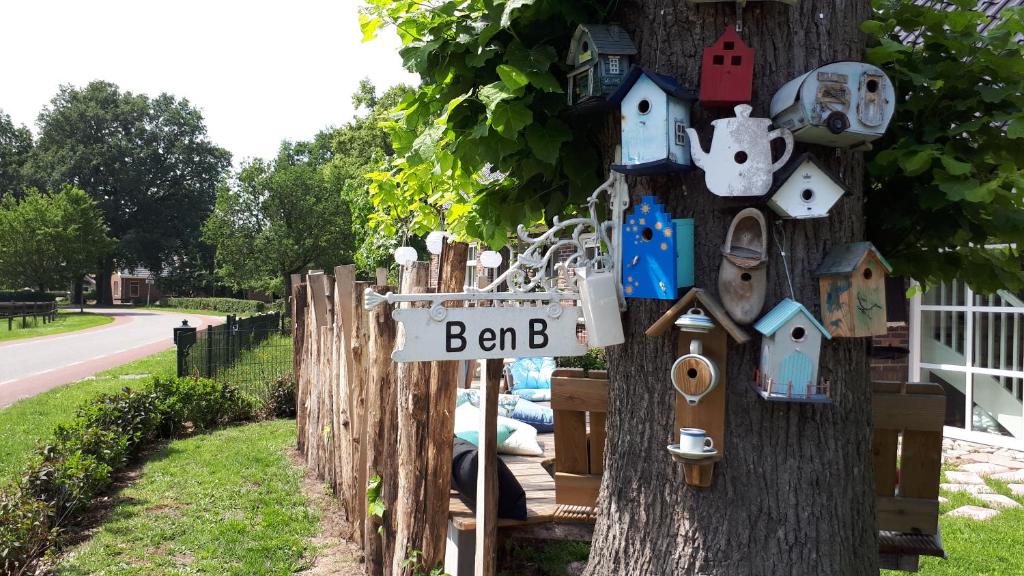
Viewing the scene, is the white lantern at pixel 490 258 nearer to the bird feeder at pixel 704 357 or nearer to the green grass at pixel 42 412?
the bird feeder at pixel 704 357

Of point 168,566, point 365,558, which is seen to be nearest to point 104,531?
point 168,566

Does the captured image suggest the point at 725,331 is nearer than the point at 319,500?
Yes

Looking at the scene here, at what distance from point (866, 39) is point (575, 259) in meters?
1.11

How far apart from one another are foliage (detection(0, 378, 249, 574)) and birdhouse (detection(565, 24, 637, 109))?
4.82 meters

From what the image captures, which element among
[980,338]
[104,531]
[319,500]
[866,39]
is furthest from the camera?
[980,338]

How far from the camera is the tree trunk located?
2.12m

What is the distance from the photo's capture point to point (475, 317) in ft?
7.81

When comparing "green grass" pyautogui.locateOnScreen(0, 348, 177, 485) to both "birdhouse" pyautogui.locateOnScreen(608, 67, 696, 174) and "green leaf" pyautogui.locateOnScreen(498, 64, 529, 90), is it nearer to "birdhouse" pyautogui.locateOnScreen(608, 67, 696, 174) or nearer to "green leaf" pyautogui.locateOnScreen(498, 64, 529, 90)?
"green leaf" pyautogui.locateOnScreen(498, 64, 529, 90)

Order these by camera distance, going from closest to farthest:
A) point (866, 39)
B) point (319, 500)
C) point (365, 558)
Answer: point (866, 39) < point (365, 558) < point (319, 500)

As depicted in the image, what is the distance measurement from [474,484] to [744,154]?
2.87 m

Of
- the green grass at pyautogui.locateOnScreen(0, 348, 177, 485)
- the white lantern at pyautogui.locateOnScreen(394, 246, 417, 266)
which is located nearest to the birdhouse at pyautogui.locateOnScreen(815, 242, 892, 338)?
the white lantern at pyautogui.locateOnScreen(394, 246, 417, 266)

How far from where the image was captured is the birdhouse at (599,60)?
7.28 ft

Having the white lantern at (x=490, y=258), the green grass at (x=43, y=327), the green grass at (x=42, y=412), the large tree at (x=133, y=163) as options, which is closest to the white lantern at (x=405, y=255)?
the white lantern at (x=490, y=258)

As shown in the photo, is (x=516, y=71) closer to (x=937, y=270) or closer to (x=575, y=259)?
(x=575, y=259)
